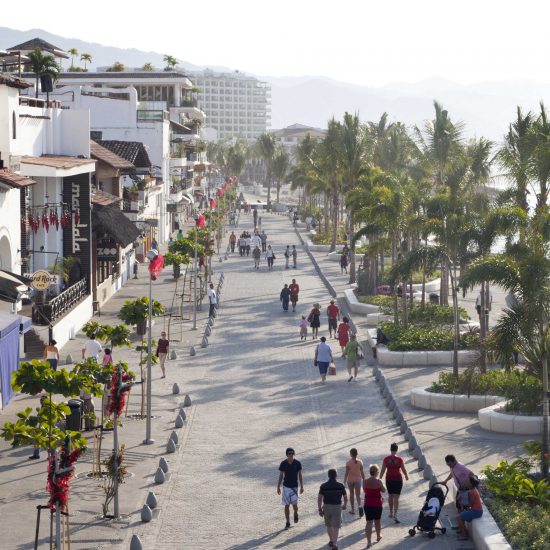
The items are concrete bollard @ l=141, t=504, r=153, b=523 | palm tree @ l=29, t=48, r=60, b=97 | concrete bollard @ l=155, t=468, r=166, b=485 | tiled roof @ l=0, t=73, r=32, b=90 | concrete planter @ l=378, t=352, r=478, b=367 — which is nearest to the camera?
concrete bollard @ l=141, t=504, r=153, b=523

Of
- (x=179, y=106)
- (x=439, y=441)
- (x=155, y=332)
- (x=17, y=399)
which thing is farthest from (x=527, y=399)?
(x=179, y=106)

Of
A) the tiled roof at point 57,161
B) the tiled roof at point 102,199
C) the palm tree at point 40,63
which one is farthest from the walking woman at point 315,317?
the palm tree at point 40,63

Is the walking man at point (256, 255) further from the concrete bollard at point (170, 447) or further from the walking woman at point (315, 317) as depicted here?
the concrete bollard at point (170, 447)

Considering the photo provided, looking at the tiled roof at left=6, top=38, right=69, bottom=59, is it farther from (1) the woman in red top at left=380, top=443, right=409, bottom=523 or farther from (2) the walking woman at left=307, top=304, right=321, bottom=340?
(1) the woman in red top at left=380, top=443, right=409, bottom=523

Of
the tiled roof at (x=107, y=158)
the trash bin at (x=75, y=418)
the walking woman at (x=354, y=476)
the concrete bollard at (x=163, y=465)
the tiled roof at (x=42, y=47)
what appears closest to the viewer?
the walking woman at (x=354, y=476)

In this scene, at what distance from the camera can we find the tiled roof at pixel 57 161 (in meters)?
34.8

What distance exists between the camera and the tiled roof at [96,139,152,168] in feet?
190

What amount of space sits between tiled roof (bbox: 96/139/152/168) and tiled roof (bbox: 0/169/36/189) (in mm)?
26370

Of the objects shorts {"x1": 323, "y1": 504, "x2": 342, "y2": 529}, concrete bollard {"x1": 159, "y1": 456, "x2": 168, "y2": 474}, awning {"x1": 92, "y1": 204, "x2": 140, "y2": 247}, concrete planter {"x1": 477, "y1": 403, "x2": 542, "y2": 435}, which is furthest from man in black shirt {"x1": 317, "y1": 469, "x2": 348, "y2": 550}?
awning {"x1": 92, "y1": 204, "x2": 140, "y2": 247}

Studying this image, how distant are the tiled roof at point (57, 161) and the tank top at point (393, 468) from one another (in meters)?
19.5

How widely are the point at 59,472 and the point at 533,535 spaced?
6602mm

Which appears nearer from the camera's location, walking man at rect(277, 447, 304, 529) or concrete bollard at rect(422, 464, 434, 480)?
walking man at rect(277, 447, 304, 529)

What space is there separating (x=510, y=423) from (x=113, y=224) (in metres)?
23.5

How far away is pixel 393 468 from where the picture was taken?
18.1 meters
